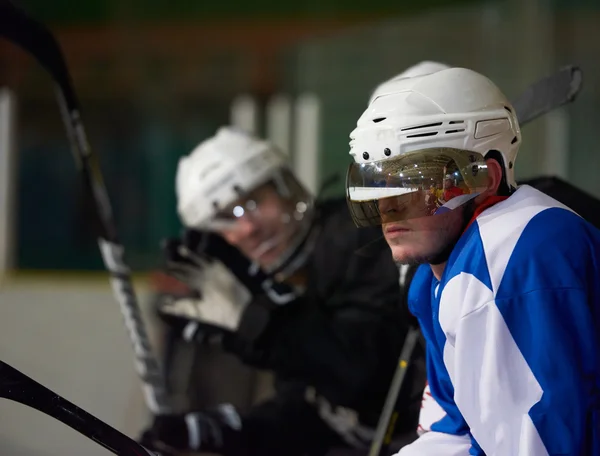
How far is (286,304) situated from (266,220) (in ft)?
1.20

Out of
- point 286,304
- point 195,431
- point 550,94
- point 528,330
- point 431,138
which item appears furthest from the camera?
→ point 195,431

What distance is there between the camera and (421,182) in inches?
38.6

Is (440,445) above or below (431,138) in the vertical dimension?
below

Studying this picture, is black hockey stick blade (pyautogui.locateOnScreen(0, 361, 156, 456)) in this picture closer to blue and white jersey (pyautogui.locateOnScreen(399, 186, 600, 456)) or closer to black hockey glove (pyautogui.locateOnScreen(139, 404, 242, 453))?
blue and white jersey (pyautogui.locateOnScreen(399, 186, 600, 456))

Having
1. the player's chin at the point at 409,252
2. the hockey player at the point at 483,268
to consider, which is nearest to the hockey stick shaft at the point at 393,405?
the hockey player at the point at 483,268

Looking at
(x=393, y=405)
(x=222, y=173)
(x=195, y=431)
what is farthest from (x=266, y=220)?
(x=393, y=405)

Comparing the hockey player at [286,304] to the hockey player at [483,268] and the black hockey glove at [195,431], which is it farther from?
the hockey player at [483,268]

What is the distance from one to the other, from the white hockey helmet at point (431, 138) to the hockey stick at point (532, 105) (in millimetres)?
323

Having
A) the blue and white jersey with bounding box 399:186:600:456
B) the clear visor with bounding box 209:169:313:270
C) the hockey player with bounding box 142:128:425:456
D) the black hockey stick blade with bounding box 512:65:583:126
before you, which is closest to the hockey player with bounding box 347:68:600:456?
the blue and white jersey with bounding box 399:186:600:456

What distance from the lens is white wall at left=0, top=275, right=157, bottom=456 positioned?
1104 mm

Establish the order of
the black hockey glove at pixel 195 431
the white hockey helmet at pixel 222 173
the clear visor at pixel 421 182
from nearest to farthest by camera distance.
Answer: the clear visor at pixel 421 182 < the black hockey glove at pixel 195 431 < the white hockey helmet at pixel 222 173

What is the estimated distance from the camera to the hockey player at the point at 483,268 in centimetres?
84

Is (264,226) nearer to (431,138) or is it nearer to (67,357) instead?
(67,357)

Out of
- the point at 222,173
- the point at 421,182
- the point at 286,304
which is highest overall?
the point at 421,182
